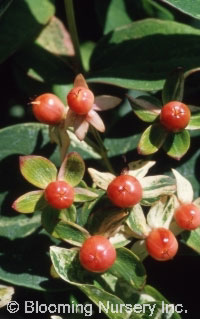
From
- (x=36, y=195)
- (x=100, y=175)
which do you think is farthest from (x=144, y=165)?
(x=36, y=195)

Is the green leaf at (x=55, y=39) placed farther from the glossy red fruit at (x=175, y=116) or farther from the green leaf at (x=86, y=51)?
the glossy red fruit at (x=175, y=116)

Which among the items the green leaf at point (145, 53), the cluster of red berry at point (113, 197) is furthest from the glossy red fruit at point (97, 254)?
the green leaf at point (145, 53)

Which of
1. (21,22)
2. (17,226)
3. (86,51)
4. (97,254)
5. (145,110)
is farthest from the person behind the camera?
(86,51)

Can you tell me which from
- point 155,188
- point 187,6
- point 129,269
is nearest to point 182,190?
point 155,188

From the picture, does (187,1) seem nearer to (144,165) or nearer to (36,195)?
(144,165)

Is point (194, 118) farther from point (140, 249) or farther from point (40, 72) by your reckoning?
point (40, 72)

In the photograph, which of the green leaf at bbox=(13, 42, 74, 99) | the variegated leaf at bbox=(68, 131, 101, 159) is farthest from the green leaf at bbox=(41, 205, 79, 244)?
the green leaf at bbox=(13, 42, 74, 99)
